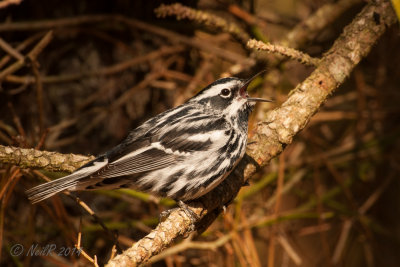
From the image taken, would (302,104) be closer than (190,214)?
No

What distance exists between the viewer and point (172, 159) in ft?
9.85

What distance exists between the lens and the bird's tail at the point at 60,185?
263 centimetres

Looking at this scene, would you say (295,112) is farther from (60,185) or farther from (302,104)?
(60,185)

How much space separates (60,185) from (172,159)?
71 cm

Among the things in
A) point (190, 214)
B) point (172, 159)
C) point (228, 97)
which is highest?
point (228, 97)

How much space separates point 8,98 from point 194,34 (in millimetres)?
1782

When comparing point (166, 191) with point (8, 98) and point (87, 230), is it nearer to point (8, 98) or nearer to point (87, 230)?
point (87, 230)

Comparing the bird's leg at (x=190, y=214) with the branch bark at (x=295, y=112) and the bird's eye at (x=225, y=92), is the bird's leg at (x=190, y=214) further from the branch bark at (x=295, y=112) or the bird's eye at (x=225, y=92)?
the bird's eye at (x=225, y=92)

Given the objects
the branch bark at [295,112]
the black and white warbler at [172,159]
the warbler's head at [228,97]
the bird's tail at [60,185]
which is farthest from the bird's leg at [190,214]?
the warbler's head at [228,97]

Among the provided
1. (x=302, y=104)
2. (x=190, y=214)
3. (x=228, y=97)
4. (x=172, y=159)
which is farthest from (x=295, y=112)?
(x=190, y=214)

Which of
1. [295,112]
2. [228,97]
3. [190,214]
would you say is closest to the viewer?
[190,214]

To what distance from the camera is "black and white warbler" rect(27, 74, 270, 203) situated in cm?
279

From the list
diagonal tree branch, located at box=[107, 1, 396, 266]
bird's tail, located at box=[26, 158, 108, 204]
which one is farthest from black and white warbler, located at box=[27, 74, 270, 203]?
diagonal tree branch, located at box=[107, 1, 396, 266]

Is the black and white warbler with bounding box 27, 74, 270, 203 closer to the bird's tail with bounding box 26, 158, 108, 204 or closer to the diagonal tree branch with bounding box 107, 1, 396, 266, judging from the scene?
the bird's tail with bounding box 26, 158, 108, 204
